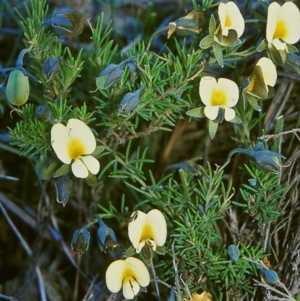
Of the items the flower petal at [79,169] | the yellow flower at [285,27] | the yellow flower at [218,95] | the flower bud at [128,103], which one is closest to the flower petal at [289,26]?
the yellow flower at [285,27]

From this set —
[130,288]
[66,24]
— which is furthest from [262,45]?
[130,288]

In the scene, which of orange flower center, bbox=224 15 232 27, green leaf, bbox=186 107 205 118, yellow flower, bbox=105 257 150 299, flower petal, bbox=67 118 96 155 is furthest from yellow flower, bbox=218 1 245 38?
yellow flower, bbox=105 257 150 299

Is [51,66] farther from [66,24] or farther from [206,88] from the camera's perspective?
[206,88]

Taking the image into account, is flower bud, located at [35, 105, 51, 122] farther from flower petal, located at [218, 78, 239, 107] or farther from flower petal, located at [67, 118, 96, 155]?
flower petal, located at [218, 78, 239, 107]

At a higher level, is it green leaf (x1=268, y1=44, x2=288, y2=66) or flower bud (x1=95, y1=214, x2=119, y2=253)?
green leaf (x1=268, y1=44, x2=288, y2=66)

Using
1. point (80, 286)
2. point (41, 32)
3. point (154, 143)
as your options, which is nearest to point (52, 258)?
point (80, 286)
